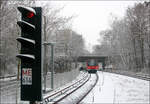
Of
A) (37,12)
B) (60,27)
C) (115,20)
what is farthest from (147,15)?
(37,12)

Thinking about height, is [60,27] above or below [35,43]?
above

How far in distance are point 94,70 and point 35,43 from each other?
65.2 m

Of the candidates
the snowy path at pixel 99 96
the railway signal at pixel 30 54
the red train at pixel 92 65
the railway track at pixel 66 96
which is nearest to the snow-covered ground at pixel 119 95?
the snowy path at pixel 99 96

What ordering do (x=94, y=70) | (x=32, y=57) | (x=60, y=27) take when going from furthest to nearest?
(x=94, y=70) < (x=60, y=27) < (x=32, y=57)

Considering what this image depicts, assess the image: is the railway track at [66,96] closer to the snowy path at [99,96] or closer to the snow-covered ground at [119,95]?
the snowy path at [99,96]

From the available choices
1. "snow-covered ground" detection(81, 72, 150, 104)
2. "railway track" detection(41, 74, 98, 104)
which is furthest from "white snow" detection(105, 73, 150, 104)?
"railway track" detection(41, 74, 98, 104)

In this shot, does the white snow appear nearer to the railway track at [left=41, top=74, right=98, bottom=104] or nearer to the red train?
the railway track at [left=41, top=74, right=98, bottom=104]

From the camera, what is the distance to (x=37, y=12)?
4840 millimetres

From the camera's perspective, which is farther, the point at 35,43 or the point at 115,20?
the point at 115,20

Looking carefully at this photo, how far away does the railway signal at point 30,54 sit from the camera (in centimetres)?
454

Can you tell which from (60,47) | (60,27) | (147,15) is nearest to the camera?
(60,27)

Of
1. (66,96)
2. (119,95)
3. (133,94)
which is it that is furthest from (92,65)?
(66,96)

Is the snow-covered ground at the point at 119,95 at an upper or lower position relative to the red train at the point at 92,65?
lower

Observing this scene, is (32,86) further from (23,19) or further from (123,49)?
(123,49)
